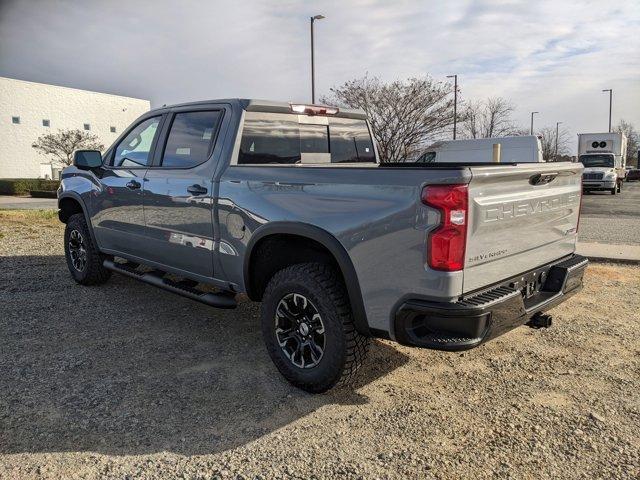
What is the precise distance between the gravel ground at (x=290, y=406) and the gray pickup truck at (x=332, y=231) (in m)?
0.41

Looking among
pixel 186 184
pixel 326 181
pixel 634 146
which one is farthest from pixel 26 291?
pixel 634 146

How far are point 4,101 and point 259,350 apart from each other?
49120 mm

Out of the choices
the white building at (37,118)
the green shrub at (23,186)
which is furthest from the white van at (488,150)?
the white building at (37,118)

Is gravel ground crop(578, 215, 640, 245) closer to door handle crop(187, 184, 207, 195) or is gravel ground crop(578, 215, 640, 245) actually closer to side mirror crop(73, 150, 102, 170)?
door handle crop(187, 184, 207, 195)

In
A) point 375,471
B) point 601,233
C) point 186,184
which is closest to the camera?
point 375,471

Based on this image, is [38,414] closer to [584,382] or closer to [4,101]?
[584,382]

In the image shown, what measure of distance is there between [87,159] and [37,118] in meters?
47.8

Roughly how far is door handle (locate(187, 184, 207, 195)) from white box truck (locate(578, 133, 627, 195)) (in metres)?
19.9

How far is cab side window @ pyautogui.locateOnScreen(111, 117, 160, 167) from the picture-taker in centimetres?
479

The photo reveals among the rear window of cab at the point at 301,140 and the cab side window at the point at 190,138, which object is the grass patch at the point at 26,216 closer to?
the cab side window at the point at 190,138

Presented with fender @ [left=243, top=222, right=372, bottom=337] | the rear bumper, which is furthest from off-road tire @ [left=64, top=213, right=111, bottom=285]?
the rear bumper

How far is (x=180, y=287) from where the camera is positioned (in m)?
4.29

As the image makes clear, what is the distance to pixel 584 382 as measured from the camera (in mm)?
3520

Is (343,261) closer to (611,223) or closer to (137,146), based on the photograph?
(137,146)
